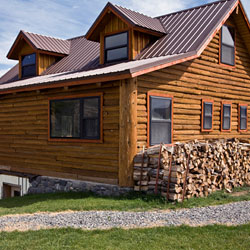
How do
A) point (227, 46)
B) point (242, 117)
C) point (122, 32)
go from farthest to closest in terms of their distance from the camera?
point (242, 117) < point (227, 46) < point (122, 32)

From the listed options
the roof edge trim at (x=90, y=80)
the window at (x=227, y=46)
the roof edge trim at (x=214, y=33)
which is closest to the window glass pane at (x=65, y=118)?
the roof edge trim at (x=90, y=80)

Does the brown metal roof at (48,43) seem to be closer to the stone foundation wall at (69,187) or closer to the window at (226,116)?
the stone foundation wall at (69,187)

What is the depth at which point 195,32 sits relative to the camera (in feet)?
43.0

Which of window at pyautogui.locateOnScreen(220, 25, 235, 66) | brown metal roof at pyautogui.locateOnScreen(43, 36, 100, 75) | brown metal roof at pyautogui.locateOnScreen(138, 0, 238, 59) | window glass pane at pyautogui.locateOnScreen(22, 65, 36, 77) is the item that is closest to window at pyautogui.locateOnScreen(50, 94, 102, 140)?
brown metal roof at pyautogui.locateOnScreen(43, 36, 100, 75)

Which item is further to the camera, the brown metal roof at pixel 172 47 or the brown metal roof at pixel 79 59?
the brown metal roof at pixel 79 59

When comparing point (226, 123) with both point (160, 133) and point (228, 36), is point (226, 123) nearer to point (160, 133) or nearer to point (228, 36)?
point (228, 36)

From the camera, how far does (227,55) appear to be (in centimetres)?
1498

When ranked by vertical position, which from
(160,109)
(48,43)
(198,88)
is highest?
(48,43)

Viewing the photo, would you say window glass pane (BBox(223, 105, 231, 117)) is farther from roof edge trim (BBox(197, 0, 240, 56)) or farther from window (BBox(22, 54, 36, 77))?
window (BBox(22, 54, 36, 77))

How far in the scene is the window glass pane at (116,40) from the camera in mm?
13547

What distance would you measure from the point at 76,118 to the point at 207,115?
202 inches

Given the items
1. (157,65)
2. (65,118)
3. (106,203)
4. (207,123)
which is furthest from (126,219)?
(207,123)

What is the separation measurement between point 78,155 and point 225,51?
7.76 metres

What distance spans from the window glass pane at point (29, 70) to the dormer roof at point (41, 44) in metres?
1.03
